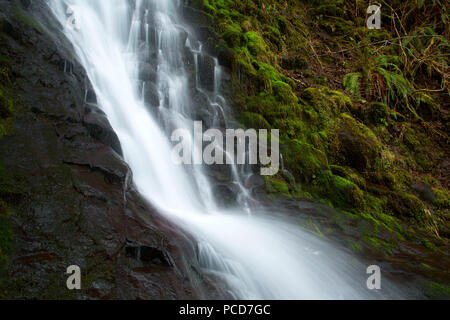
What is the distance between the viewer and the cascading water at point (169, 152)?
394cm

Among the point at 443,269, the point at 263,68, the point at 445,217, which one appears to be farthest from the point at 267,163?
the point at 445,217

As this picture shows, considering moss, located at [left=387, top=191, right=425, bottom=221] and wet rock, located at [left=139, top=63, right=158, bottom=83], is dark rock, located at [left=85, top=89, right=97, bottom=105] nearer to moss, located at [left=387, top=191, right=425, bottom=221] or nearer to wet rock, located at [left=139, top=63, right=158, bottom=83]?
wet rock, located at [left=139, top=63, right=158, bottom=83]

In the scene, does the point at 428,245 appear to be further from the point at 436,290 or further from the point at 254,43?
the point at 254,43

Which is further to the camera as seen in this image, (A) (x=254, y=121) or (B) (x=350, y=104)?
(B) (x=350, y=104)

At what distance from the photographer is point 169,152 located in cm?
573

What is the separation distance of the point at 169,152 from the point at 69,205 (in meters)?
2.94

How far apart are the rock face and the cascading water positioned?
0.70 meters

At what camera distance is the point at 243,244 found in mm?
4328

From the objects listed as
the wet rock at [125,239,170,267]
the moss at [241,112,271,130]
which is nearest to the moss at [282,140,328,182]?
the moss at [241,112,271,130]

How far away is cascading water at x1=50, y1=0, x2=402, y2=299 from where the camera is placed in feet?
12.9

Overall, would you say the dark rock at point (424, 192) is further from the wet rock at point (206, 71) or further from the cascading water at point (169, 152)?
the wet rock at point (206, 71)

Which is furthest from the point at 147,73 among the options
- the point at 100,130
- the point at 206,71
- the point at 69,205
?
the point at 69,205

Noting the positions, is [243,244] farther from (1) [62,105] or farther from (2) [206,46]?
(2) [206,46]

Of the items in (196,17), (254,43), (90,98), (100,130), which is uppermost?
(196,17)
